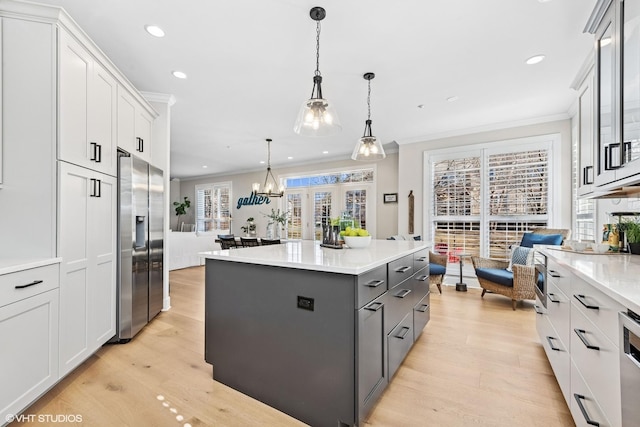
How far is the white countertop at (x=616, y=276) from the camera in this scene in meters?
0.94

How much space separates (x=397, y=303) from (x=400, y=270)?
227 millimetres

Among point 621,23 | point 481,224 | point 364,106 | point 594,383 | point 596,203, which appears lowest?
point 594,383

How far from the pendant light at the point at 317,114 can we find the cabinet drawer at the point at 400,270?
1.14 m

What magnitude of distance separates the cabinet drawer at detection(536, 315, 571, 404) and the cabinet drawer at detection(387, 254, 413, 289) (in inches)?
38.0

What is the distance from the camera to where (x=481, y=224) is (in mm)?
4777

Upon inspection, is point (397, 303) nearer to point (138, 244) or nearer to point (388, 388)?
point (388, 388)

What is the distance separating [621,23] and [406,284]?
202cm

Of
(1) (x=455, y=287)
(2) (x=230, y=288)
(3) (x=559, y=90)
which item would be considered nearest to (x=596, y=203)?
(3) (x=559, y=90)

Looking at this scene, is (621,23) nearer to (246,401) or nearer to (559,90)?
(559,90)

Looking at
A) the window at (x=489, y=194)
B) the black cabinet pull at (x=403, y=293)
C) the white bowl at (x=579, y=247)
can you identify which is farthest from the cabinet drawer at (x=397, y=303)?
the window at (x=489, y=194)

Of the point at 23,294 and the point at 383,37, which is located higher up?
the point at 383,37

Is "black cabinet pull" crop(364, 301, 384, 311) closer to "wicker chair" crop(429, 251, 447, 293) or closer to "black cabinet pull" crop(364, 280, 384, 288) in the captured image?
"black cabinet pull" crop(364, 280, 384, 288)

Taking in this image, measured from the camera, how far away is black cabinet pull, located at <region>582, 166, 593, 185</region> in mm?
2205

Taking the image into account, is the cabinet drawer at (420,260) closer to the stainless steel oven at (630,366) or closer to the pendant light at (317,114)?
the pendant light at (317,114)
